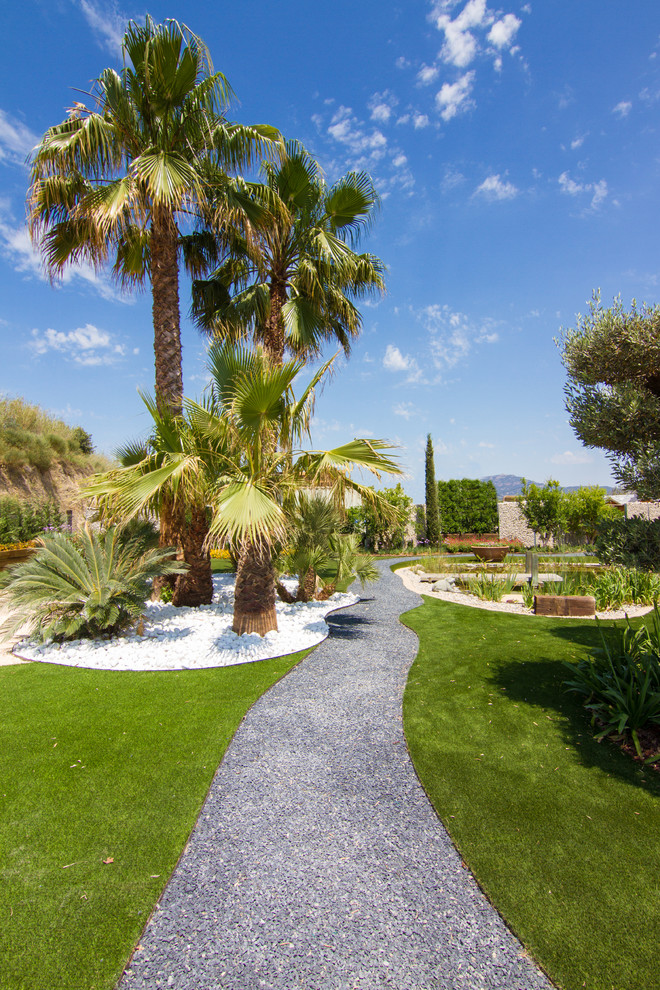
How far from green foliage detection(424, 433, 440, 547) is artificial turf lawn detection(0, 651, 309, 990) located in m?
17.4

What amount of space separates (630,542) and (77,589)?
677 cm

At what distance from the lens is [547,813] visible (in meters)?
2.98

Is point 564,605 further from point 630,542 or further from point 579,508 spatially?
point 579,508

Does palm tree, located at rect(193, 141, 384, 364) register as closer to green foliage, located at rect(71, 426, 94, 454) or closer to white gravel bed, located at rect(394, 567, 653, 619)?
white gravel bed, located at rect(394, 567, 653, 619)

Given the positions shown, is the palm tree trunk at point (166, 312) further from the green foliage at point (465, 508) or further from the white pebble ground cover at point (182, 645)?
the green foliage at point (465, 508)

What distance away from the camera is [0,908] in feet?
7.34

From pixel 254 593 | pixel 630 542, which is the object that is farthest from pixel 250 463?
pixel 630 542

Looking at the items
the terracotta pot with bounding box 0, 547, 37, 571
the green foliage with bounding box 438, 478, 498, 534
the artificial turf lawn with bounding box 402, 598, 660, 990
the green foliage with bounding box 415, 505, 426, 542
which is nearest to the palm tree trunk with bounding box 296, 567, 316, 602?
the artificial turf lawn with bounding box 402, 598, 660, 990

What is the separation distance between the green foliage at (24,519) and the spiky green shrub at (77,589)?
6850 millimetres

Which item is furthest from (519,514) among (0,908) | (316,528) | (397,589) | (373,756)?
(0,908)

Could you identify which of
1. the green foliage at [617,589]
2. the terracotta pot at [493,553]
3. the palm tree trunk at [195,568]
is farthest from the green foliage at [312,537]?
the terracotta pot at [493,553]

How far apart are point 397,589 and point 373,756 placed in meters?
8.16

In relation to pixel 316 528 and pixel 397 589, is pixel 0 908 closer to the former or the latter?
pixel 316 528

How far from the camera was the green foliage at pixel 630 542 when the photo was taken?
12.5ft
